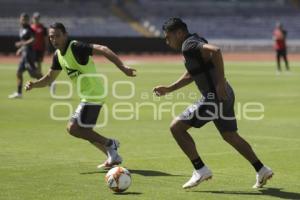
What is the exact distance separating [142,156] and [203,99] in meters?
3.13

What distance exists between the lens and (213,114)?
395 inches

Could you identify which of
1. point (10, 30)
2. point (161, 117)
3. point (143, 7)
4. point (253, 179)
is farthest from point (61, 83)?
point (143, 7)

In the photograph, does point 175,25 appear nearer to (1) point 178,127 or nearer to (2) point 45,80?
(1) point 178,127

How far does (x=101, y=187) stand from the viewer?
10.2m

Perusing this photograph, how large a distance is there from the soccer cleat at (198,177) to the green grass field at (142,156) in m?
0.08

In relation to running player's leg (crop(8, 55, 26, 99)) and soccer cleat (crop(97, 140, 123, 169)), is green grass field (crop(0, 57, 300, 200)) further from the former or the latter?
running player's leg (crop(8, 55, 26, 99))

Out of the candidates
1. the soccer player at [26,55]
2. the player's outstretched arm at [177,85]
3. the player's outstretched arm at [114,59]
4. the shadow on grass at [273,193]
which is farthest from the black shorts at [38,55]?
the shadow on grass at [273,193]

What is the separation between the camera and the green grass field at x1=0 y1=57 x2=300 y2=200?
390 inches

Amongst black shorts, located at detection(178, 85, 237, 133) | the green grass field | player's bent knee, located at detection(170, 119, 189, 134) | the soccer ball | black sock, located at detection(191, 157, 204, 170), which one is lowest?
the green grass field

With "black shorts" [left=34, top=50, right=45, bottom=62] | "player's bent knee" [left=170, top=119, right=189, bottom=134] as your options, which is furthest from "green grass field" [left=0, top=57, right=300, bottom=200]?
"black shorts" [left=34, top=50, right=45, bottom=62]

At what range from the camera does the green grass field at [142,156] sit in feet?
32.5

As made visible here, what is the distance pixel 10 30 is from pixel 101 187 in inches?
1992

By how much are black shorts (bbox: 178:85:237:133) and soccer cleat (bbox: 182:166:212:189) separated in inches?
21.1

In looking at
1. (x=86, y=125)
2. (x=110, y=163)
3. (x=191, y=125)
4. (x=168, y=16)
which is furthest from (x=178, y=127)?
(x=168, y=16)
